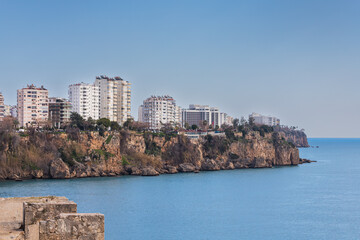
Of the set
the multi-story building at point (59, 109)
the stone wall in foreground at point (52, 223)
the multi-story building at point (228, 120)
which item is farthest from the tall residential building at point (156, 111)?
the stone wall in foreground at point (52, 223)

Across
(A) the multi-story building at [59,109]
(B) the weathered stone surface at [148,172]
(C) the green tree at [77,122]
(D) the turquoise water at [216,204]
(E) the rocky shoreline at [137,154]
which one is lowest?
(D) the turquoise water at [216,204]

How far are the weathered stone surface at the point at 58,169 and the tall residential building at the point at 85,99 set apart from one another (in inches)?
1212

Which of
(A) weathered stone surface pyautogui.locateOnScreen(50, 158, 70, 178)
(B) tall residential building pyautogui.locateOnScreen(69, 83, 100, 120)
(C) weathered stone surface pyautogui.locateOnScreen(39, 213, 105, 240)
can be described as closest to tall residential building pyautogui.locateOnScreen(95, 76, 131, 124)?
(B) tall residential building pyautogui.locateOnScreen(69, 83, 100, 120)

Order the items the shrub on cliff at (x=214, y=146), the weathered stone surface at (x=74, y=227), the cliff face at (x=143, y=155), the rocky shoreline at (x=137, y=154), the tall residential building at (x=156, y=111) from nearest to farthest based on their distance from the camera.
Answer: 1. the weathered stone surface at (x=74, y=227)
2. the rocky shoreline at (x=137, y=154)
3. the cliff face at (x=143, y=155)
4. the shrub on cliff at (x=214, y=146)
5. the tall residential building at (x=156, y=111)

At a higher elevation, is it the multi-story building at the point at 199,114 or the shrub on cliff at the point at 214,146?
the multi-story building at the point at 199,114

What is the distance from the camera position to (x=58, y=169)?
58.3 metres

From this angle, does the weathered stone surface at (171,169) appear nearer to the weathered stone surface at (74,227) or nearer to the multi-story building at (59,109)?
the multi-story building at (59,109)

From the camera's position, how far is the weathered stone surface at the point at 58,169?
58188mm

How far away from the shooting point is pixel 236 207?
4356 centimetres

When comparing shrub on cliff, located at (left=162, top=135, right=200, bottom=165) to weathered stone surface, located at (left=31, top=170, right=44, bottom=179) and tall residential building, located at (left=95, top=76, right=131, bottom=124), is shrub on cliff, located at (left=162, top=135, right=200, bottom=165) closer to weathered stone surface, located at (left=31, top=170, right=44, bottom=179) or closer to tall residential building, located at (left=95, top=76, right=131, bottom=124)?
weathered stone surface, located at (left=31, top=170, right=44, bottom=179)

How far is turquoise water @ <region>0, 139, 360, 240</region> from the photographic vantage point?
3312 centimetres

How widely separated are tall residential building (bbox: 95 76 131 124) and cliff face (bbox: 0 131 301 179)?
22704 millimetres

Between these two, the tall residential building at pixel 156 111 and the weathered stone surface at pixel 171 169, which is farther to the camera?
the tall residential building at pixel 156 111

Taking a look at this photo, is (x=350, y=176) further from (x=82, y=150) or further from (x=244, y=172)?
(x=82, y=150)
